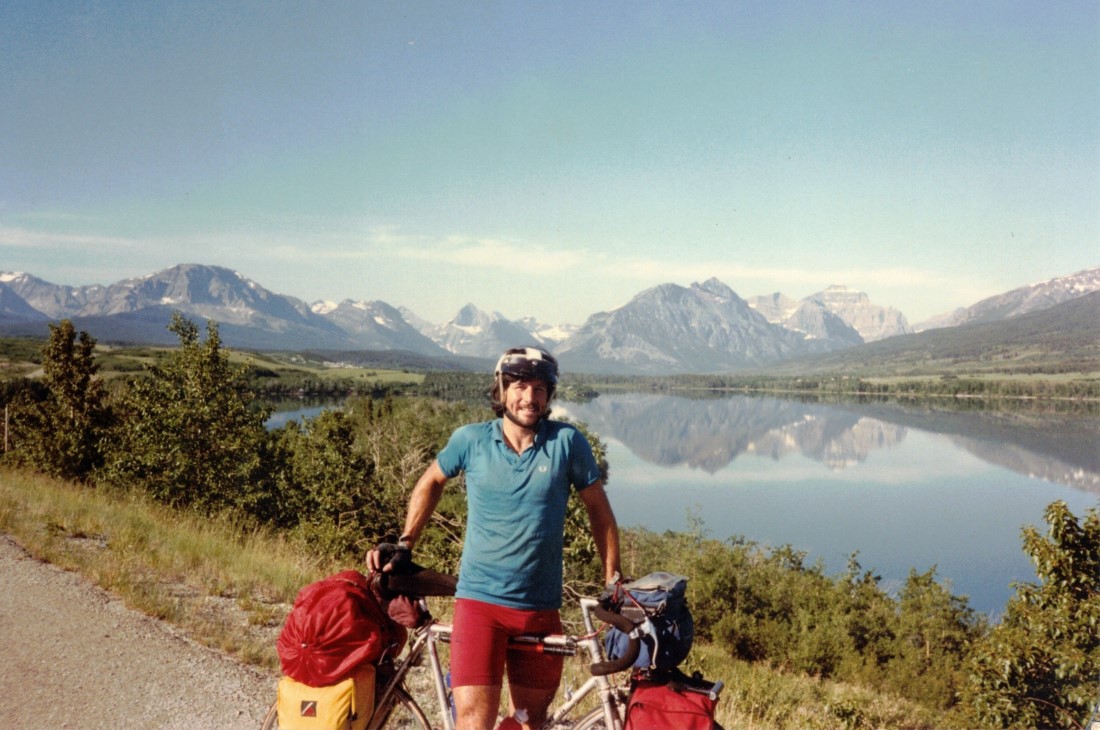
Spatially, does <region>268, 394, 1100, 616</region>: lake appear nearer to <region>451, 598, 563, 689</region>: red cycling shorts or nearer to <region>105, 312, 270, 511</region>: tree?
<region>105, 312, 270, 511</region>: tree

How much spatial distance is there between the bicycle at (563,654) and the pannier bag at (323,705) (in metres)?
0.21

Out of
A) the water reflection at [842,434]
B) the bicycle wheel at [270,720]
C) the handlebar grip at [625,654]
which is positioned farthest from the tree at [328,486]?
the water reflection at [842,434]

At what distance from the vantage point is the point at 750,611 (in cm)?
2469

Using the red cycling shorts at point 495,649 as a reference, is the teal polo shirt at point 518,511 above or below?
above

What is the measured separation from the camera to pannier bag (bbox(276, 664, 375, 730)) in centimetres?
268

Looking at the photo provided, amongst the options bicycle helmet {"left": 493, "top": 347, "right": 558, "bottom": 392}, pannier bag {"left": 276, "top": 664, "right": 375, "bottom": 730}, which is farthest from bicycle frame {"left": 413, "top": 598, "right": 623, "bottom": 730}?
bicycle helmet {"left": 493, "top": 347, "right": 558, "bottom": 392}

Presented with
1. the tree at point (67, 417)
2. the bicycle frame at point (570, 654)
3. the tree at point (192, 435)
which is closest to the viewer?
the bicycle frame at point (570, 654)

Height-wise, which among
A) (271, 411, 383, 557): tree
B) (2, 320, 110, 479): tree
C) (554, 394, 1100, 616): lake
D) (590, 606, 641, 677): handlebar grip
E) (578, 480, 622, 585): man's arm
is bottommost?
(554, 394, 1100, 616): lake

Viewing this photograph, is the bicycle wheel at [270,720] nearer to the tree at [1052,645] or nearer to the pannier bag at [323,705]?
the pannier bag at [323,705]

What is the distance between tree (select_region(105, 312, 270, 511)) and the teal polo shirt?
51.7 ft

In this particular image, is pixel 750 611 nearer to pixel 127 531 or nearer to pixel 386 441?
pixel 386 441

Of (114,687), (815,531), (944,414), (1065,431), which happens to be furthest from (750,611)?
(944,414)

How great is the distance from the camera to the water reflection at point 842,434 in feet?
309

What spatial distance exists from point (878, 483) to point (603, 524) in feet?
281
